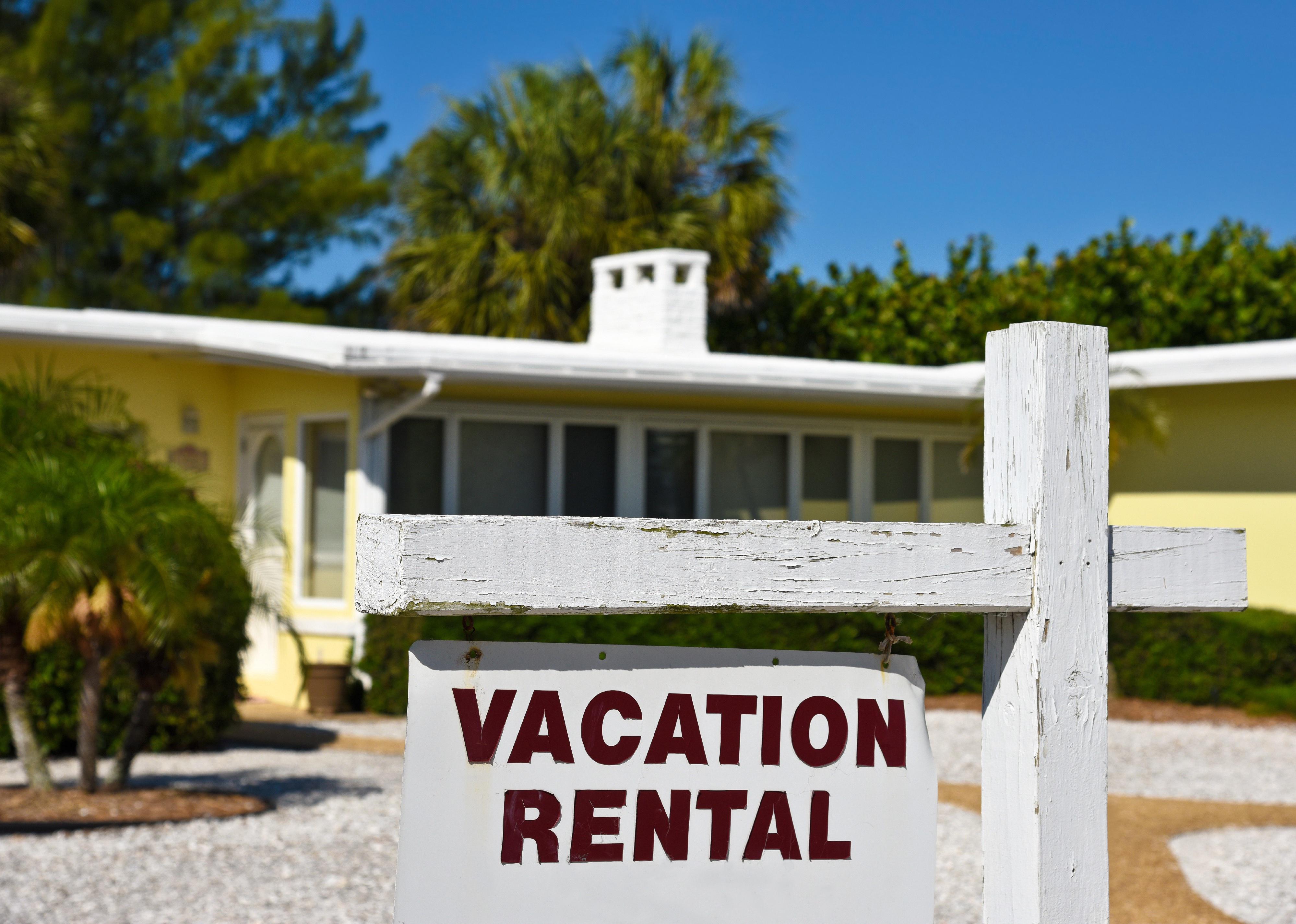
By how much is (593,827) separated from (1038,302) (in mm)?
18830

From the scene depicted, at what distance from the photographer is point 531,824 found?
187 cm

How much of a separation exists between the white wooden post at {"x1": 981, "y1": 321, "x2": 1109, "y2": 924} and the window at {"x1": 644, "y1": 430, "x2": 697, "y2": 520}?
10146 millimetres

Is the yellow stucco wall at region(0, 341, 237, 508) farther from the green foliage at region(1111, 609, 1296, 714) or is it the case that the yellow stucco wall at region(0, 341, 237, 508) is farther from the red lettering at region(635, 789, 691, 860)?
the red lettering at region(635, 789, 691, 860)

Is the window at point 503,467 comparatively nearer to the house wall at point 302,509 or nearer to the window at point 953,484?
the house wall at point 302,509

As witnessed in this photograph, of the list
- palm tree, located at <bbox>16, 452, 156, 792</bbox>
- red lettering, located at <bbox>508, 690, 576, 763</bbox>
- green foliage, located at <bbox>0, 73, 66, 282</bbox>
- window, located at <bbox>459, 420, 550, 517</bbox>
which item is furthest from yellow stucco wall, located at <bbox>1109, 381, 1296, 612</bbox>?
green foliage, located at <bbox>0, 73, 66, 282</bbox>

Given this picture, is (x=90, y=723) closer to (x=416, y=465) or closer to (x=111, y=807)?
(x=111, y=807)

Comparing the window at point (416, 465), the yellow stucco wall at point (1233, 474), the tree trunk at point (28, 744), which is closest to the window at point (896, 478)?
the yellow stucco wall at point (1233, 474)

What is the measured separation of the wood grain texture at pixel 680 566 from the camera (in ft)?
5.92

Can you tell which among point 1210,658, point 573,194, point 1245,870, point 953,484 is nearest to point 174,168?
point 573,194

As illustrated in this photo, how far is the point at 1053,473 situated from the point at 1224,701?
11.0 meters

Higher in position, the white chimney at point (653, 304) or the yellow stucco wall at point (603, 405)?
the white chimney at point (653, 304)

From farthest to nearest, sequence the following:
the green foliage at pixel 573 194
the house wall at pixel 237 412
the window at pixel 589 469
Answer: the green foliage at pixel 573 194 < the window at pixel 589 469 < the house wall at pixel 237 412

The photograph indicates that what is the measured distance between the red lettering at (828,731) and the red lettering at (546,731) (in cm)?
33

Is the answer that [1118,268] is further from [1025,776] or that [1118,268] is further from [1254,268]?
[1025,776]
